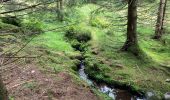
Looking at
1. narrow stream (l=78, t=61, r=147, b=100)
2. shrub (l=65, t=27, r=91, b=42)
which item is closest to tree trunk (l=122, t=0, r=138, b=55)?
narrow stream (l=78, t=61, r=147, b=100)

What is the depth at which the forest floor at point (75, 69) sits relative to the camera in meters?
11.9

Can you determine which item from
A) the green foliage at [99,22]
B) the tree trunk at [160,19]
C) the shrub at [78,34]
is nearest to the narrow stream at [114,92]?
the shrub at [78,34]

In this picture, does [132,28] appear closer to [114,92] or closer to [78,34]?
[114,92]

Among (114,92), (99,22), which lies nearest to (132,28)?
(114,92)

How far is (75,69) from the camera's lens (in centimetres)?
1614

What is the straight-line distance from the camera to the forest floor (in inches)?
469

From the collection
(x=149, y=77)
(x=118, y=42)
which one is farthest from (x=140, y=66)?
(x=118, y=42)

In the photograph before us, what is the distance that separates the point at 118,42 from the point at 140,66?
424 cm

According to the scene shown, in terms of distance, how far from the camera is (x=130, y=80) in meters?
14.6

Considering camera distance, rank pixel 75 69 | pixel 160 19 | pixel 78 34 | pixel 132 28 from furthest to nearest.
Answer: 1. pixel 78 34
2. pixel 160 19
3. pixel 132 28
4. pixel 75 69

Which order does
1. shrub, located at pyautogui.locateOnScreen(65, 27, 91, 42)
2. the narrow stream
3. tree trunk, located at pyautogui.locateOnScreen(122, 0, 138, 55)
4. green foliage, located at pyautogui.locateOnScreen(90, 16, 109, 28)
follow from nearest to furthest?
the narrow stream, tree trunk, located at pyautogui.locateOnScreen(122, 0, 138, 55), shrub, located at pyautogui.locateOnScreen(65, 27, 91, 42), green foliage, located at pyautogui.locateOnScreen(90, 16, 109, 28)

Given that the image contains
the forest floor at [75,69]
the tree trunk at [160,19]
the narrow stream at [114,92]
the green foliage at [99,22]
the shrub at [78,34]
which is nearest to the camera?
the forest floor at [75,69]

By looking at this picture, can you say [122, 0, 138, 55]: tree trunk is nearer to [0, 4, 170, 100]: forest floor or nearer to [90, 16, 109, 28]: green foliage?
[0, 4, 170, 100]: forest floor

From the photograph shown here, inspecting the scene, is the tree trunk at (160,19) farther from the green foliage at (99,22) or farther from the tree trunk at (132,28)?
the tree trunk at (132,28)
